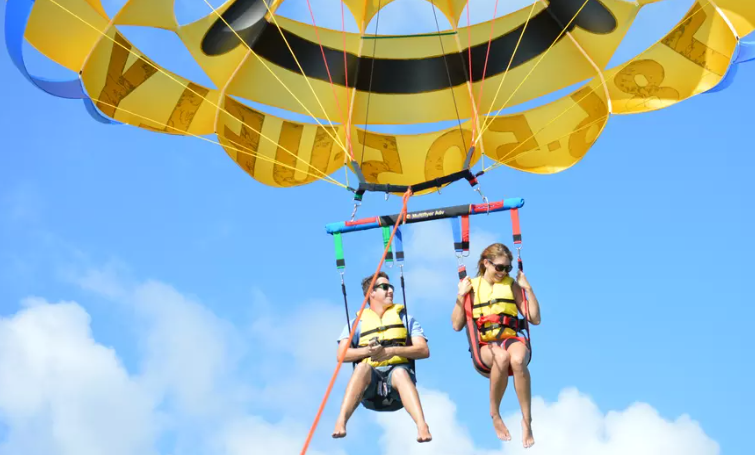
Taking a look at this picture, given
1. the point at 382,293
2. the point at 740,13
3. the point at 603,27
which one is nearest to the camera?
the point at 382,293

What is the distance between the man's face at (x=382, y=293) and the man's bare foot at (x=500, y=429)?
1.20 metres

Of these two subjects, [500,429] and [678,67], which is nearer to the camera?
[500,429]

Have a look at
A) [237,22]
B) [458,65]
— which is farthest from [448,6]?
[237,22]

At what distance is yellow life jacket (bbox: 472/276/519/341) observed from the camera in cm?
765

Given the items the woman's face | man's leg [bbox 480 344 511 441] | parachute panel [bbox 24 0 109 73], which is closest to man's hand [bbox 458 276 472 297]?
the woman's face

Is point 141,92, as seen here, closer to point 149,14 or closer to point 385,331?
point 149,14

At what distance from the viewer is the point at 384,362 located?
7590 millimetres

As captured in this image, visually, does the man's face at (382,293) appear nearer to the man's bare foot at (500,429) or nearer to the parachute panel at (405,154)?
the man's bare foot at (500,429)

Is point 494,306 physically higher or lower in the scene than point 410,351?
higher

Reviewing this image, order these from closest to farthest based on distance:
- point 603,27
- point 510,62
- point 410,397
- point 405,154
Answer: point 410,397 < point 603,27 < point 510,62 < point 405,154

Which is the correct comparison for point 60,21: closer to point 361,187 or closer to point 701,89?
point 361,187

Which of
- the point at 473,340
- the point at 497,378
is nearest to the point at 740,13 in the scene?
the point at 473,340

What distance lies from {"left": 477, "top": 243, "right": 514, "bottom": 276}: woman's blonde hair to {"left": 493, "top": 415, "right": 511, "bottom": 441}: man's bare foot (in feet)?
3.65

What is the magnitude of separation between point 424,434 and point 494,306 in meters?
1.11
